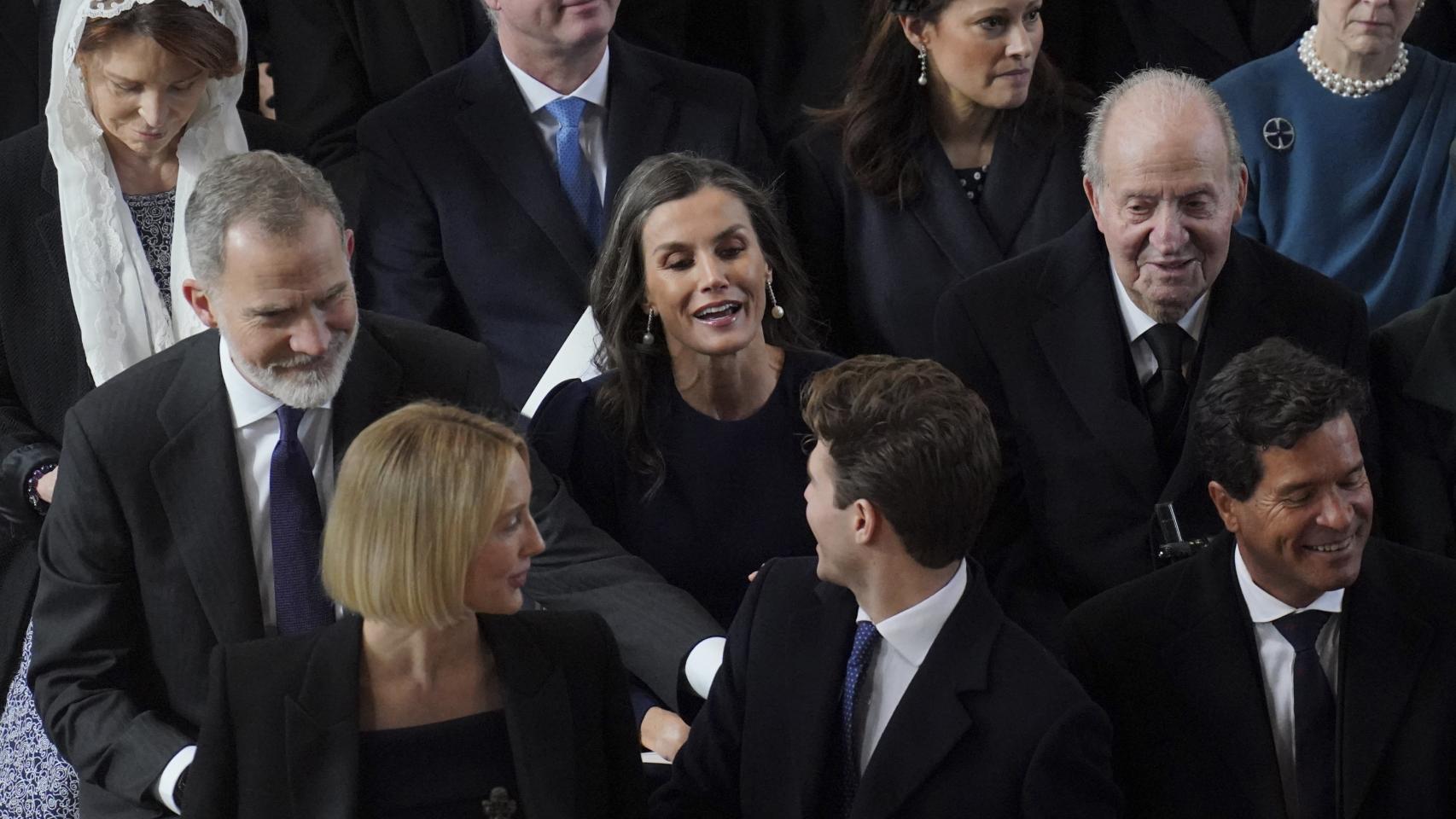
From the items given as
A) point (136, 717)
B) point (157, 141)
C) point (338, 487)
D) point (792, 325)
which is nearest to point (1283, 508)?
point (792, 325)

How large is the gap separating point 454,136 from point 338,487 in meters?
1.52

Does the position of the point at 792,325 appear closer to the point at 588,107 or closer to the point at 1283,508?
the point at 588,107

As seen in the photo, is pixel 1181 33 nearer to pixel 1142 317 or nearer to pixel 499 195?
pixel 1142 317

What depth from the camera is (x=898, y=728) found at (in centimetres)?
262

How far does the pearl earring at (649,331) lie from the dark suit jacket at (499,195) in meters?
0.36

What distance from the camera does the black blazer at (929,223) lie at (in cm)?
388

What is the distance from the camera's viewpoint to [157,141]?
142 inches

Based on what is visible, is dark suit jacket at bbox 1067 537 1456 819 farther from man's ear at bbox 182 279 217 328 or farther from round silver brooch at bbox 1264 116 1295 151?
man's ear at bbox 182 279 217 328

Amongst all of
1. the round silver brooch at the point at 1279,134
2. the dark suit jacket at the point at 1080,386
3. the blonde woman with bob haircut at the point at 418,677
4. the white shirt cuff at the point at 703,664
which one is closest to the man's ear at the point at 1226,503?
the dark suit jacket at the point at 1080,386

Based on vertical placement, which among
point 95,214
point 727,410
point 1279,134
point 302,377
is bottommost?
point 727,410

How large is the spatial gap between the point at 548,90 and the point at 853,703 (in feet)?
5.65

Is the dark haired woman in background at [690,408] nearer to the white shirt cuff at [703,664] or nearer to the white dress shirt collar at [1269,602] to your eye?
the white shirt cuff at [703,664]

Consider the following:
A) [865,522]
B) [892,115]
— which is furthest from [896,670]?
[892,115]

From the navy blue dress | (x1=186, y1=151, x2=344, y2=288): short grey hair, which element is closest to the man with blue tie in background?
the navy blue dress
